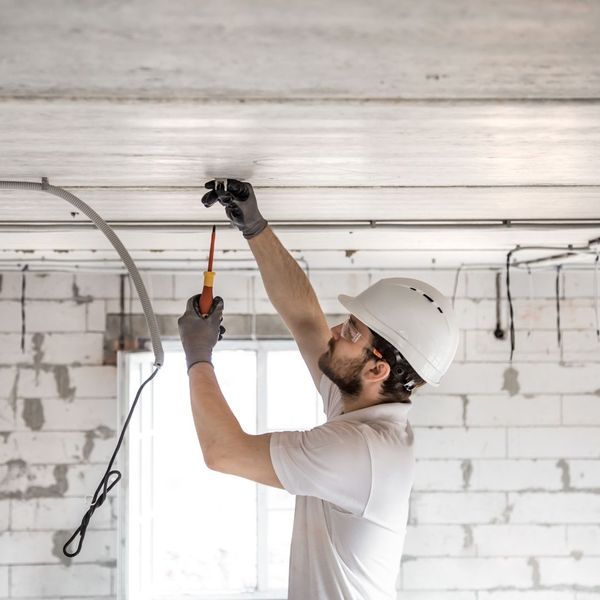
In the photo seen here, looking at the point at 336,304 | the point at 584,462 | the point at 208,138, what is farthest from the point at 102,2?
the point at 584,462

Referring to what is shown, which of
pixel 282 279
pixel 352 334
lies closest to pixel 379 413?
pixel 352 334

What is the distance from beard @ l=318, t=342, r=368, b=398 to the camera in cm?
208

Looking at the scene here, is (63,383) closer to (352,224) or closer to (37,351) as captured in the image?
(37,351)

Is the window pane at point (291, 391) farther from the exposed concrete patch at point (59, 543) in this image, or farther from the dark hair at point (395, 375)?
the dark hair at point (395, 375)

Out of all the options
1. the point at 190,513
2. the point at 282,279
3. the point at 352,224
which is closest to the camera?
the point at 282,279

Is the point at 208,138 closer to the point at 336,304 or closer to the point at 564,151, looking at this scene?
the point at 564,151

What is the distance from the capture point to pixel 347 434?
6.30 feet

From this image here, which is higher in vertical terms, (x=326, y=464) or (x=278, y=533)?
(x=326, y=464)

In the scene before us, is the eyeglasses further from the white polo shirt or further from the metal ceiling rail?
the metal ceiling rail

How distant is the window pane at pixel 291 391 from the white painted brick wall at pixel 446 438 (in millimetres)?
406

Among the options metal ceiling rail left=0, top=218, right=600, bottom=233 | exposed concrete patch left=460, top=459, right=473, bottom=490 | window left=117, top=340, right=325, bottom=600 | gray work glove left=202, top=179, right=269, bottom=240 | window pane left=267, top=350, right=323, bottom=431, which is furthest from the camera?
window pane left=267, top=350, right=323, bottom=431

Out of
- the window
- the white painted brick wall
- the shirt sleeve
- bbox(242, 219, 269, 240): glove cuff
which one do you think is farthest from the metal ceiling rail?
the white painted brick wall

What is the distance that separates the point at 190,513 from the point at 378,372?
10.8ft

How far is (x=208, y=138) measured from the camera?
4.79ft
